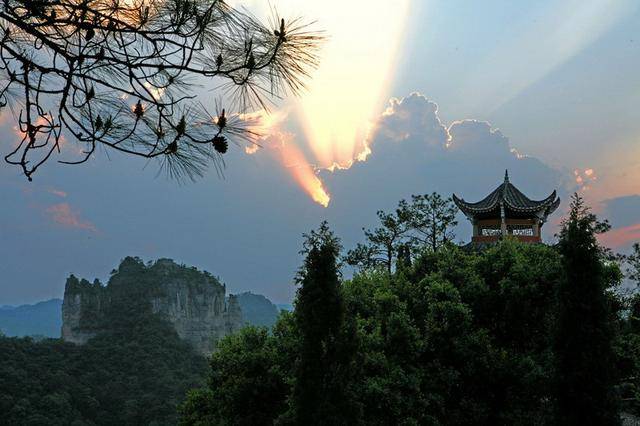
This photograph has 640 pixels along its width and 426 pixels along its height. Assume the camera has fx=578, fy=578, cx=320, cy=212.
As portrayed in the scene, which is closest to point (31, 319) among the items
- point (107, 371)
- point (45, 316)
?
point (45, 316)

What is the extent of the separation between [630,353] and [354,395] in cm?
538

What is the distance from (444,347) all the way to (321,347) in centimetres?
247

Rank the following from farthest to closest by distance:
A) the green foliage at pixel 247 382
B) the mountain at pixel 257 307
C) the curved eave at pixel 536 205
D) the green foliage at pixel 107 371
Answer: the mountain at pixel 257 307 < the green foliage at pixel 107 371 < the curved eave at pixel 536 205 < the green foliage at pixel 247 382

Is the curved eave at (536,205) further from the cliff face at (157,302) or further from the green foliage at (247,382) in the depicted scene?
the cliff face at (157,302)

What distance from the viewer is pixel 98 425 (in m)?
36.0

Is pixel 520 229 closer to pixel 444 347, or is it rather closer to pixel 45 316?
pixel 444 347

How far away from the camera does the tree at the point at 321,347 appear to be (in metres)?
8.02

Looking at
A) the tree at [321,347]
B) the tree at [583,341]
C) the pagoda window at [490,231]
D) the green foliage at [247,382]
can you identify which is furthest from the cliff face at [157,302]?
the tree at [583,341]

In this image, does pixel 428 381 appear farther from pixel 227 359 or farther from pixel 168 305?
pixel 168 305

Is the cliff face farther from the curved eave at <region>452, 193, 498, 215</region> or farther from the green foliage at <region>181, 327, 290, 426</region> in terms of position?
the green foliage at <region>181, 327, 290, 426</region>

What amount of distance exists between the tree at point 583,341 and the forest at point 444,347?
2 cm

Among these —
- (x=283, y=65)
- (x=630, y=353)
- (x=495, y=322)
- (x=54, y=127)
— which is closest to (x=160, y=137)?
(x=54, y=127)

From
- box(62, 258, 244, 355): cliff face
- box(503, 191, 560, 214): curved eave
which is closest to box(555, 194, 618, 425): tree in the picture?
box(503, 191, 560, 214): curved eave

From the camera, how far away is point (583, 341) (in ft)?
→ 26.2
